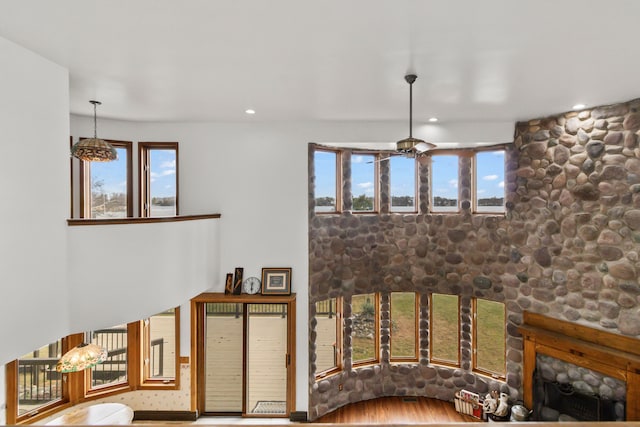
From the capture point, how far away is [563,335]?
4.90 meters

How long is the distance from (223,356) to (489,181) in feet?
18.3

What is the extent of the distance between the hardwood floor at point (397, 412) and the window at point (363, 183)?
11.7 feet

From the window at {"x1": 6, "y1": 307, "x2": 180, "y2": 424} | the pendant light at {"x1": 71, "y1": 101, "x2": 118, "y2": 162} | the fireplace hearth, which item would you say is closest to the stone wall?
the fireplace hearth

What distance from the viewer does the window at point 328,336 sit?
236 inches

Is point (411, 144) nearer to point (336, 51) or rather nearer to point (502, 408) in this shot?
point (336, 51)

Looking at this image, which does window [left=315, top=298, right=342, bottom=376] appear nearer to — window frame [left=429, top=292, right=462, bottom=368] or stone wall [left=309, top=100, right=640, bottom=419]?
stone wall [left=309, top=100, right=640, bottom=419]

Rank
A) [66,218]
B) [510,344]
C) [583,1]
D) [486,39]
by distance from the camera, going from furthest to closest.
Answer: [510,344] → [66,218] → [486,39] → [583,1]

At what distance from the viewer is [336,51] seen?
10.3ft

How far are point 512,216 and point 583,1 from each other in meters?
3.83

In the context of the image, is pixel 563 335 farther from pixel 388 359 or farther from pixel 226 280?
pixel 226 280

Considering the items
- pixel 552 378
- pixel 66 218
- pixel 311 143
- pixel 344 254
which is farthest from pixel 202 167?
pixel 552 378

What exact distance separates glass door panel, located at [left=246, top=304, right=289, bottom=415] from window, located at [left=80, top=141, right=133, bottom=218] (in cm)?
305

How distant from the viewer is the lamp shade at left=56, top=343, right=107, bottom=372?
415 centimetres

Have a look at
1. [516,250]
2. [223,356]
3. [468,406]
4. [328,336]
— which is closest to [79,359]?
[223,356]
